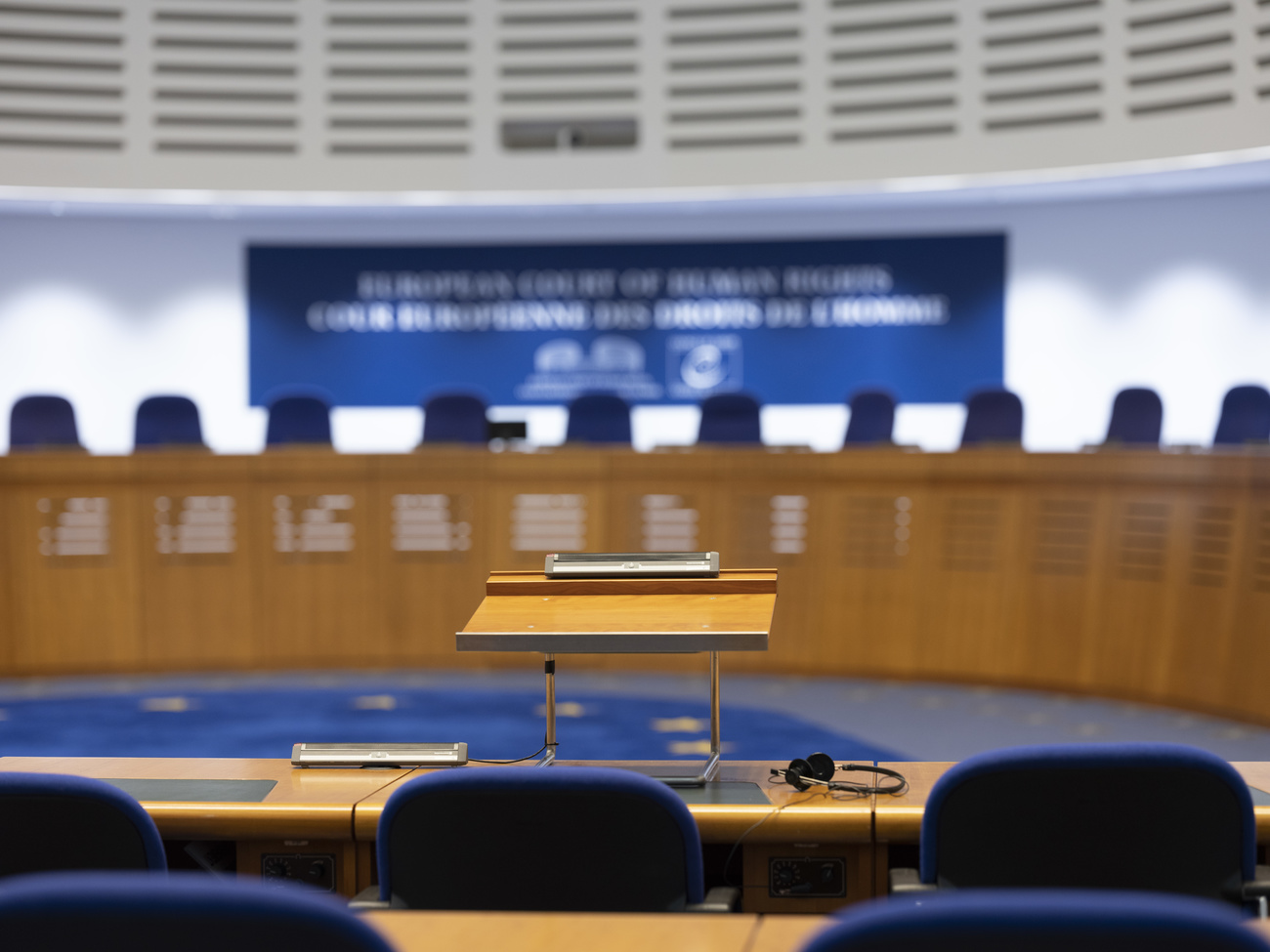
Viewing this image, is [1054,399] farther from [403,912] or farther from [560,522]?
[403,912]

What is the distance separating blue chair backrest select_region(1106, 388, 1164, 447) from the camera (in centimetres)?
688

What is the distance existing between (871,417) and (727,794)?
574 centimetres

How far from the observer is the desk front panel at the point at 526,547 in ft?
17.6

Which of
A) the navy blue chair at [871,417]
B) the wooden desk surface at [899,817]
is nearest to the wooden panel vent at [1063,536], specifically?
the navy blue chair at [871,417]

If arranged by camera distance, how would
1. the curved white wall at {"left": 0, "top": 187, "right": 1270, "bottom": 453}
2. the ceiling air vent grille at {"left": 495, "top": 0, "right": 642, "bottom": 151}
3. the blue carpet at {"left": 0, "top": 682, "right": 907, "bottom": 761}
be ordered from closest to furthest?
1. the blue carpet at {"left": 0, "top": 682, "right": 907, "bottom": 761}
2. the ceiling air vent grille at {"left": 495, "top": 0, "right": 642, "bottom": 151}
3. the curved white wall at {"left": 0, "top": 187, "right": 1270, "bottom": 453}

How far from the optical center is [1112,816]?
5.48 ft

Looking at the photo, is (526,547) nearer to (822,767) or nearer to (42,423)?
(42,423)

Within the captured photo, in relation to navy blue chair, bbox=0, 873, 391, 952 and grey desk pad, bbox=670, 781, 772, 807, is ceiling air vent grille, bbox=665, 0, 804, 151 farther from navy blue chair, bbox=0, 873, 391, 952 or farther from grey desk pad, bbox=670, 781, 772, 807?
navy blue chair, bbox=0, 873, 391, 952

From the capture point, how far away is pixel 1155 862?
1.68 m

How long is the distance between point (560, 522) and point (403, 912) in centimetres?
449

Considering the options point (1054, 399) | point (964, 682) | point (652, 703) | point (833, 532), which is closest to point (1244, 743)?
point (964, 682)

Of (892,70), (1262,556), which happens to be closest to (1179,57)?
(892,70)

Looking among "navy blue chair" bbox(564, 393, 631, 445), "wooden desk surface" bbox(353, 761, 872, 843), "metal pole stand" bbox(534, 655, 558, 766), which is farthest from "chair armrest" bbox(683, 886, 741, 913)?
"navy blue chair" bbox(564, 393, 631, 445)

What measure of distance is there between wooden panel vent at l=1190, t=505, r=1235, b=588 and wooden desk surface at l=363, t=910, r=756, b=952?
4.05 meters
